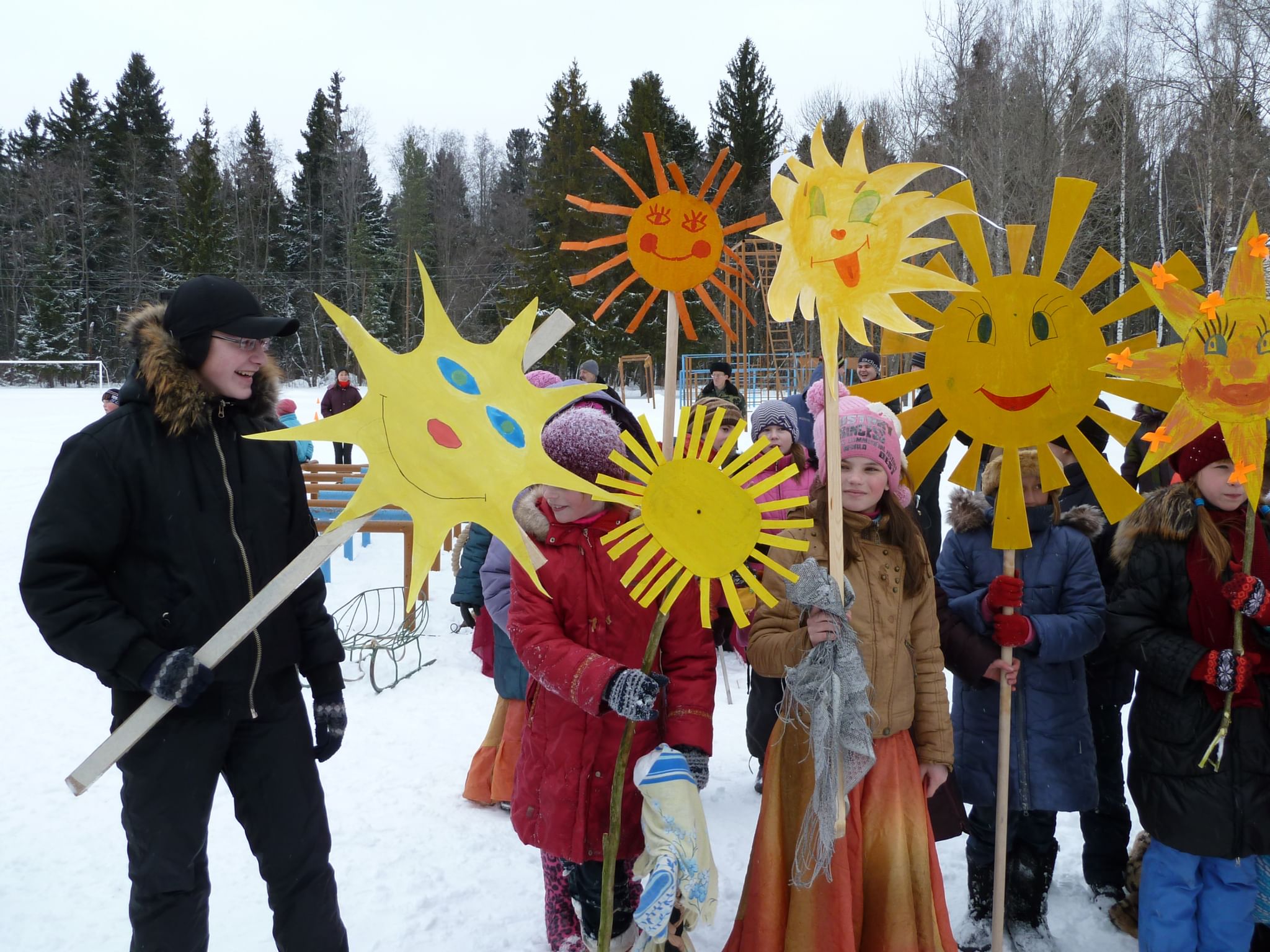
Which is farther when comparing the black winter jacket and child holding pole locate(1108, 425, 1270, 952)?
child holding pole locate(1108, 425, 1270, 952)

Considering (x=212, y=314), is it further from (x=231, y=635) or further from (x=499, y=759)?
(x=499, y=759)

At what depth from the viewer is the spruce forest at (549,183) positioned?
18.3 metres

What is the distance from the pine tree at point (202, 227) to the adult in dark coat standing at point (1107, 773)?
34522mm

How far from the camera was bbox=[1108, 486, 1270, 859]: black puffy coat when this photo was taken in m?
2.19

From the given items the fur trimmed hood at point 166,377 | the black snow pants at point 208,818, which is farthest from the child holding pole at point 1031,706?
the fur trimmed hood at point 166,377

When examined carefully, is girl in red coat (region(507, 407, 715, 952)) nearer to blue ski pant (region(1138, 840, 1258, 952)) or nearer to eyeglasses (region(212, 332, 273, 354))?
eyeglasses (region(212, 332, 273, 354))

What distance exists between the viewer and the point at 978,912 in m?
2.50

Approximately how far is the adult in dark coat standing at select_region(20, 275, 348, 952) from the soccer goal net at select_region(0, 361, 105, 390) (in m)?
28.2

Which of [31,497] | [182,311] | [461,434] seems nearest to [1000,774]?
[461,434]

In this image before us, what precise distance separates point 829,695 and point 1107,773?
5.19 ft

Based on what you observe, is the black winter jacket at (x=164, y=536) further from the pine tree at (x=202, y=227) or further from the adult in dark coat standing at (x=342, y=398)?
the pine tree at (x=202, y=227)

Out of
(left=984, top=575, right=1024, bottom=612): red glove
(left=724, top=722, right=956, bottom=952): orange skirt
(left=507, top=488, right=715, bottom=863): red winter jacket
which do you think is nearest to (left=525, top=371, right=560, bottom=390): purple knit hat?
(left=507, top=488, right=715, bottom=863): red winter jacket

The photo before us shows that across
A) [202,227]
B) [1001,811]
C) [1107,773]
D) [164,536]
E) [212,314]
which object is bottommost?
[1107,773]

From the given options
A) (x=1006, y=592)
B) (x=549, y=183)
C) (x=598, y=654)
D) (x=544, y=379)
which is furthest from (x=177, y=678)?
(x=549, y=183)
